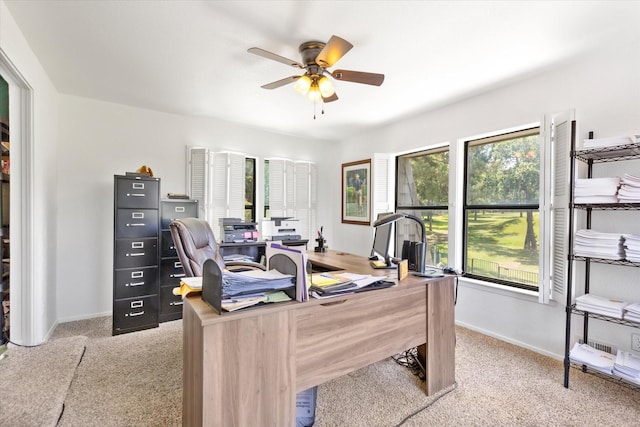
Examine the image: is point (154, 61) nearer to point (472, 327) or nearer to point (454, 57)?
point (454, 57)

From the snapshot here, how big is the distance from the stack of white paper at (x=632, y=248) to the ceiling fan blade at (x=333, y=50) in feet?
7.20

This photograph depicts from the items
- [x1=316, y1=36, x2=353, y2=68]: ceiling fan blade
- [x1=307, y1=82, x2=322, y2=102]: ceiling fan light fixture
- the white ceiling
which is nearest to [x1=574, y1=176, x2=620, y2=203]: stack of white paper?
the white ceiling

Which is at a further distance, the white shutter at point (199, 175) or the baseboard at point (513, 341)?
the white shutter at point (199, 175)

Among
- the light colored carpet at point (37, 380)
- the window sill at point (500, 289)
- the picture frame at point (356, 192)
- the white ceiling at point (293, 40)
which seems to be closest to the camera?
the light colored carpet at point (37, 380)

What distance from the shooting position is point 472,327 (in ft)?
10.6

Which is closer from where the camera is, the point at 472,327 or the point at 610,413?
the point at 610,413

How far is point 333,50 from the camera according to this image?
1886 millimetres

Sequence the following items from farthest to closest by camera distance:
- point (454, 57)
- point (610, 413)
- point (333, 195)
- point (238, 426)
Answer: point (333, 195) < point (454, 57) < point (610, 413) < point (238, 426)

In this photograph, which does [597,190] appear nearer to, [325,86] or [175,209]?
[325,86]

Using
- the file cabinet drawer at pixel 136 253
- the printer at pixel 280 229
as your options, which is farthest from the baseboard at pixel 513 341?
the file cabinet drawer at pixel 136 253

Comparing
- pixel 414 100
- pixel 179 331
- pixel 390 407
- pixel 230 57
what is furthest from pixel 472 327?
pixel 230 57

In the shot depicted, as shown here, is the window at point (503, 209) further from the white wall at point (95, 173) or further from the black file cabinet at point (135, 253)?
the white wall at point (95, 173)

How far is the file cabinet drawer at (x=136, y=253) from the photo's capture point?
9.84ft

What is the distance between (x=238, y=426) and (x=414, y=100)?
3.27 m
